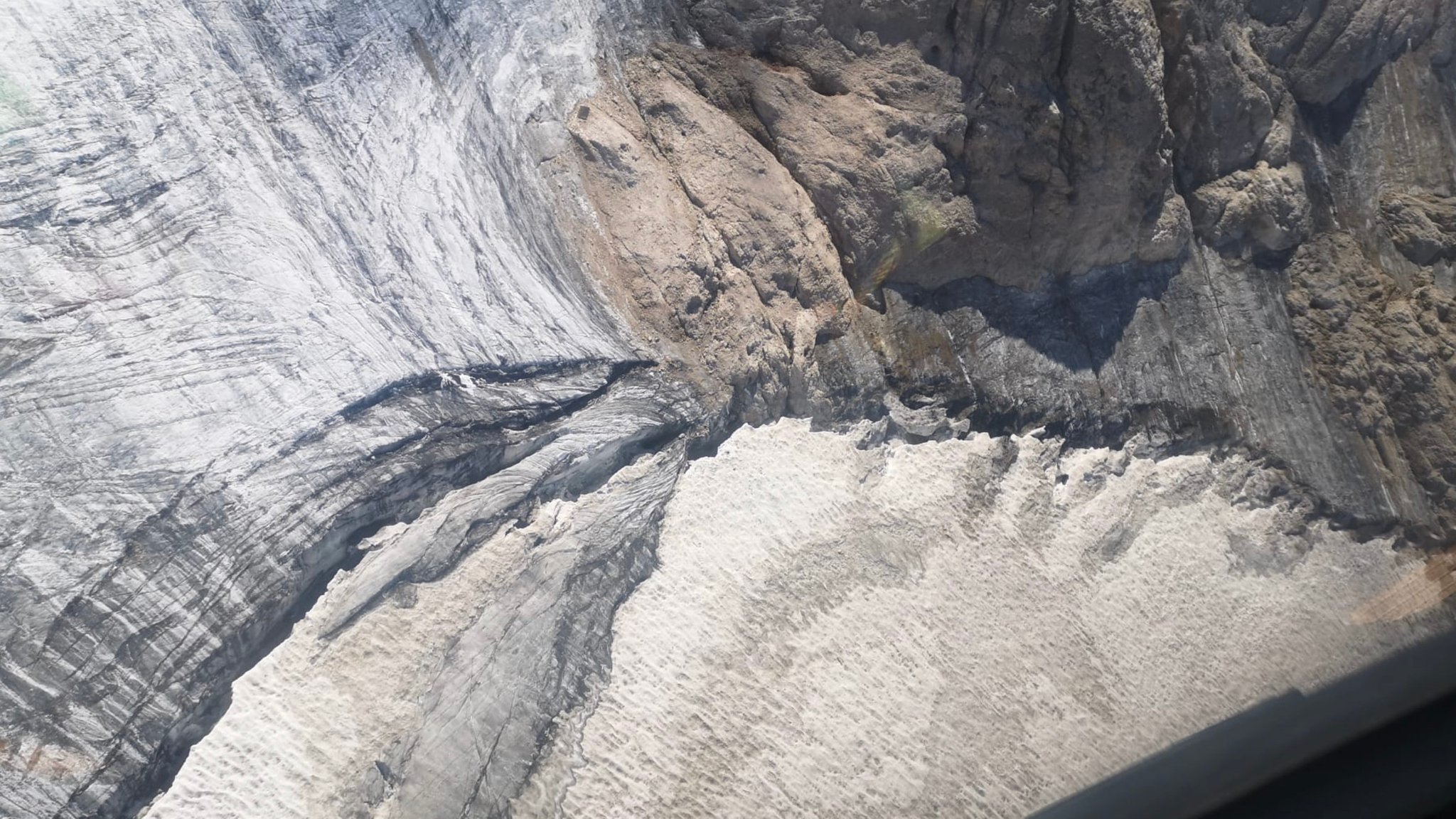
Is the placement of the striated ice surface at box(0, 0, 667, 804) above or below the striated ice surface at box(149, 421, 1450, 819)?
above

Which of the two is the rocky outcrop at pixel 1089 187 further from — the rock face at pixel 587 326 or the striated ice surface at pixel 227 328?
the striated ice surface at pixel 227 328

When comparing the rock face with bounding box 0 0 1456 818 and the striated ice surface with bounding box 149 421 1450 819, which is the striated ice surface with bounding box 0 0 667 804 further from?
the striated ice surface with bounding box 149 421 1450 819

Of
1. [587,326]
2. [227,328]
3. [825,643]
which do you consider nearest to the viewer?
[227,328]

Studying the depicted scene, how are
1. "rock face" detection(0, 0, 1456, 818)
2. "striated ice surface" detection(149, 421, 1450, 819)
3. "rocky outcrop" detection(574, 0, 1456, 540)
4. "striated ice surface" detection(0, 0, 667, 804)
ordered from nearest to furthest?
"striated ice surface" detection(0, 0, 667, 804) < "rock face" detection(0, 0, 1456, 818) < "striated ice surface" detection(149, 421, 1450, 819) < "rocky outcrop" detection(574, 0, 1456, 540)

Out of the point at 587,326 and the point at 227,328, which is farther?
the point at 587,326

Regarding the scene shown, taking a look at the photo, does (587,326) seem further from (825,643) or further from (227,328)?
(825,643)

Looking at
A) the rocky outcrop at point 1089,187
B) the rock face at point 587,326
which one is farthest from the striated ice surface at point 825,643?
the rocky outcrop at point 1089,187

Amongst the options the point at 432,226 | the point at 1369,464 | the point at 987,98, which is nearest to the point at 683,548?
the point at 432,226

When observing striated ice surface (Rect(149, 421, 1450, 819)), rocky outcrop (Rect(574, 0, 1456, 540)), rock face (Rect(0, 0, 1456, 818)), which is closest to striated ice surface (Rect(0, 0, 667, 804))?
rock face (Rect(0, 0, 1456, 818))

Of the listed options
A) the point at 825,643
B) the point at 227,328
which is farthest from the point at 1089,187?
the point at 227,328
